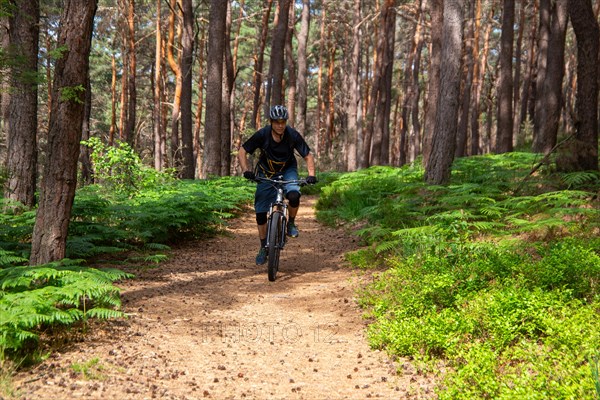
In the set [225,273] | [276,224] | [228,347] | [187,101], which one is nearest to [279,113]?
[276,224]

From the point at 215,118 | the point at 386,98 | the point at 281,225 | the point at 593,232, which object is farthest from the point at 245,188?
the point at 386,98

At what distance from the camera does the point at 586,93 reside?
8.54m

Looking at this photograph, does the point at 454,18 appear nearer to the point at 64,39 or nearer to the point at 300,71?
the point at 64,39

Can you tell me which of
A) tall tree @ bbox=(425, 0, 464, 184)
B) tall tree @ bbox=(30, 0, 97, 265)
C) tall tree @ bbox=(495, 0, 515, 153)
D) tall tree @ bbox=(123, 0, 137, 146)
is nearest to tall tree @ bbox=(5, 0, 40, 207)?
tall tree @ bbox=(30, 0, 97, 265)

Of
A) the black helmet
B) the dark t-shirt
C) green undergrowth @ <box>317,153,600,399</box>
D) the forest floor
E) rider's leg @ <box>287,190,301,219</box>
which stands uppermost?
the black helmet

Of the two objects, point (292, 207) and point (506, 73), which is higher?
point (506, 73)

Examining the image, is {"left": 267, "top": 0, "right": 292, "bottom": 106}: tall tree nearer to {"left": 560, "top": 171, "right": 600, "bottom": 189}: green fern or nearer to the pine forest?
the pine forest

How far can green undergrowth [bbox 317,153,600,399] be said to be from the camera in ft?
11.3

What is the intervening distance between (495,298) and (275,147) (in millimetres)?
3822

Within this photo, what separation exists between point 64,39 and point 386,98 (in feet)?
67.2

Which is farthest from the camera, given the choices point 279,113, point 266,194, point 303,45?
point 303,45

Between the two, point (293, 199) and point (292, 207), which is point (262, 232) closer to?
point (292, 207)

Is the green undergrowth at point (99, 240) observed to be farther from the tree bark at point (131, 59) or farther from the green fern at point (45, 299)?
the tree bark at point (131, 59)

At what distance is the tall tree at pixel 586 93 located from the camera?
8.51 metres
